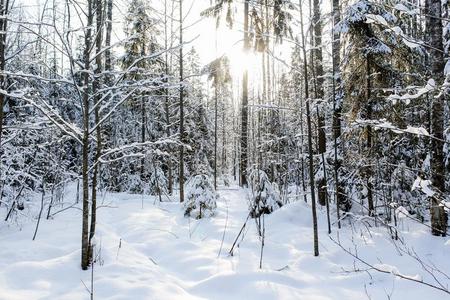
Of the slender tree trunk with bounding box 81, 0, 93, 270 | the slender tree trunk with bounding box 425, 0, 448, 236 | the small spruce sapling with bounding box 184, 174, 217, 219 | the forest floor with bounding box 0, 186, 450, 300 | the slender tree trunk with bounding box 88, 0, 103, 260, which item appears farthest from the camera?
the small spruce sapling with bounding box 184, 174, 217, 219

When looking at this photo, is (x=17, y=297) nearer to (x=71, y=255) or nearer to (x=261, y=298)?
(x=71, y=255)

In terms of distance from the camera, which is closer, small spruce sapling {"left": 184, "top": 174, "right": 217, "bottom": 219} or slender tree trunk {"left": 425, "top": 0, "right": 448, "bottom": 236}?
slender tree trunk {"left": 425, "top": 0, "right": 448, "bottom": 236}

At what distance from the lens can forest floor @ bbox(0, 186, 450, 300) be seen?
488cm

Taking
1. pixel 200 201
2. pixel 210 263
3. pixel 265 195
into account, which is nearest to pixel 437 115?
pixel 265 195

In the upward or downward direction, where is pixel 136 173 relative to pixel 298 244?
upward

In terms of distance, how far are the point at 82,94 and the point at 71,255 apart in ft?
8.48

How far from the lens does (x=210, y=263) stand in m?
6.40

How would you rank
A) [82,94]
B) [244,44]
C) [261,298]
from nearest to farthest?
[261,298]
[82,94]
[244,44]

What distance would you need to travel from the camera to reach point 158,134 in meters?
21.2

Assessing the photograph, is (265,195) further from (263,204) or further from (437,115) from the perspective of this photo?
(437,115)

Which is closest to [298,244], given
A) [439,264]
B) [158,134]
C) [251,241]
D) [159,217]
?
[251,241]

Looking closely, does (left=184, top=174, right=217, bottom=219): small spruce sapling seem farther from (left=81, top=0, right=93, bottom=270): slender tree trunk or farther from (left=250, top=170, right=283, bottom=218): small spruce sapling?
(left=81, top=0, right=93, bottom=270): slender tree trunk

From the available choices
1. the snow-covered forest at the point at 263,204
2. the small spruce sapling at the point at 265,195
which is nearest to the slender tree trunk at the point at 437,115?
the snow-covered forest at the point at 263,204

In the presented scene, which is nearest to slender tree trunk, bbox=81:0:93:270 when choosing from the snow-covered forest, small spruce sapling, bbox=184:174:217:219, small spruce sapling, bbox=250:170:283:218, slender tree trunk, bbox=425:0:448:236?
the snow-covered forest
